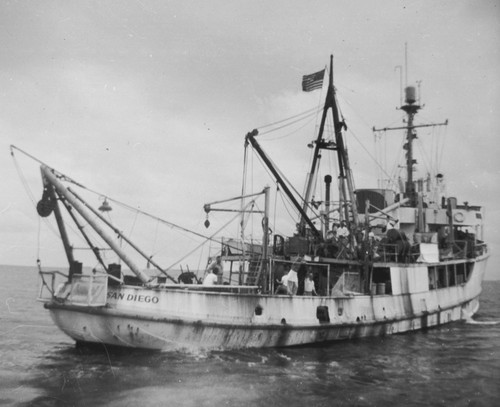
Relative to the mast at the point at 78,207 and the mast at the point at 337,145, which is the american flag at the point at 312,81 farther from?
the mast at the point at 78,207

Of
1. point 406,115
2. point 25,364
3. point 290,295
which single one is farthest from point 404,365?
point 406,115

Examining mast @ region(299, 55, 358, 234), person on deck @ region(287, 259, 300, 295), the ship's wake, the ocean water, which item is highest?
mast @ region(299, 55, 358, 234)

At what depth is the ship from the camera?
1365cm

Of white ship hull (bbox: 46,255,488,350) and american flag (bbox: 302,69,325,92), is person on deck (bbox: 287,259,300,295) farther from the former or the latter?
american flag (bbox: 302,69,325,92)

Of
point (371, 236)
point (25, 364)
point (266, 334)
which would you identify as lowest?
point (25, 364)

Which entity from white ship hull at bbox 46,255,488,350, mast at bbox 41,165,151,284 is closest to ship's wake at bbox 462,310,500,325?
white ship hull at bbox 46,255,488,350

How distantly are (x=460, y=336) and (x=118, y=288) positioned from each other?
15.5 m

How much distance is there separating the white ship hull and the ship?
0.11 feet

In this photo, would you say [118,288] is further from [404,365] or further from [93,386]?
[404,365]

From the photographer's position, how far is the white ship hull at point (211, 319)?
1348 centimetres

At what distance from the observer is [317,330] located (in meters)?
16.1

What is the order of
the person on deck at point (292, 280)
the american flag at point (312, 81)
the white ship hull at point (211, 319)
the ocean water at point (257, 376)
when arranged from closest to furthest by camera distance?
1. the ocean water at point (257, 376)
2. the white ship hull at point (211, 319)
3. the person on deck at point (292, 280)
4. the american flag at point (312, 81)

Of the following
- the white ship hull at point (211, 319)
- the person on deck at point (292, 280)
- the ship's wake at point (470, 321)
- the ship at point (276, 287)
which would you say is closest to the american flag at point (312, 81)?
the ship at point (276, 287)

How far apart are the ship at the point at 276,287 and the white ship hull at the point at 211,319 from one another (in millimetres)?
35
